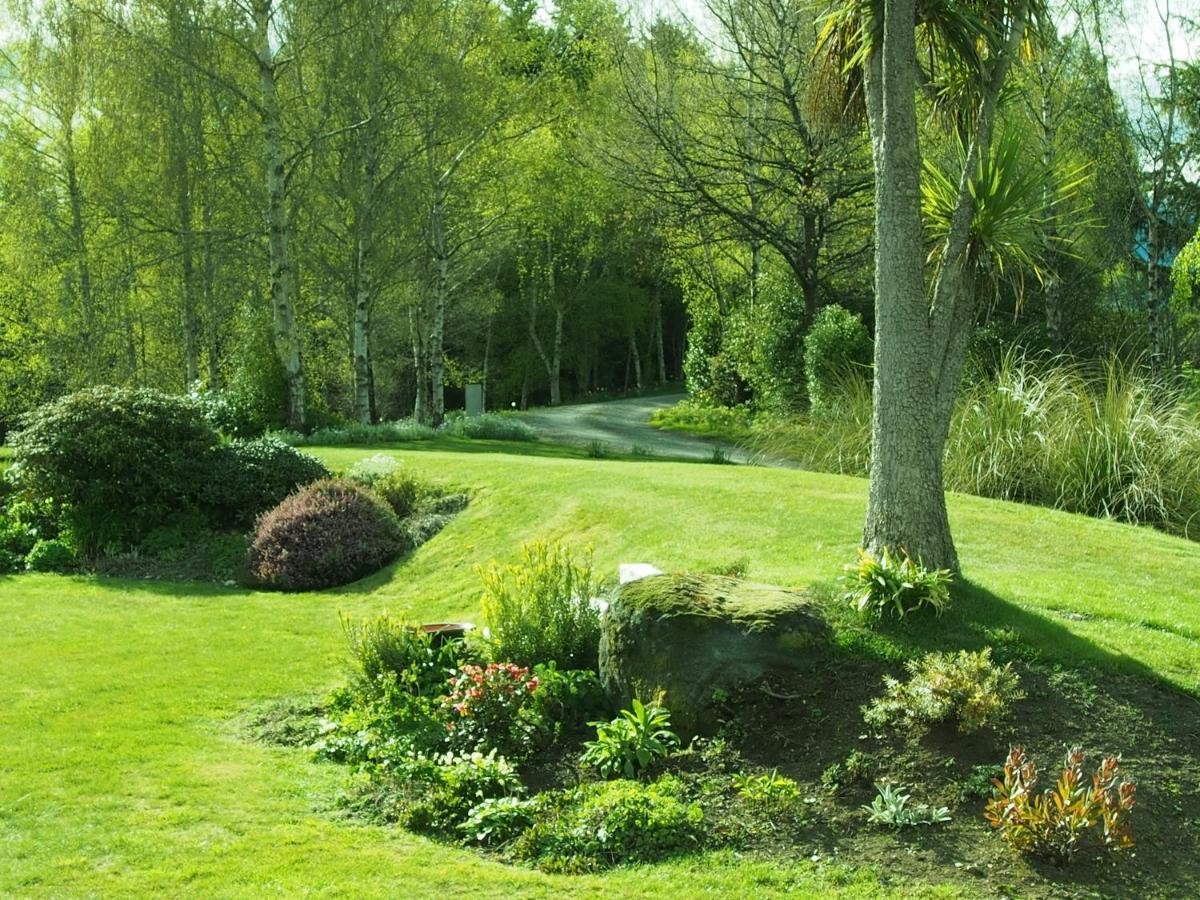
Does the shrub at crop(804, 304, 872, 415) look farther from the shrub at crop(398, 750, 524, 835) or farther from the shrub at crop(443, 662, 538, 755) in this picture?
the shrub at crop(398, 750, 524, 835)

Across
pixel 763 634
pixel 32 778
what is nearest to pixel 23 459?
pixel 32 778

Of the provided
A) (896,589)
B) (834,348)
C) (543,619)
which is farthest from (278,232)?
(896,589)

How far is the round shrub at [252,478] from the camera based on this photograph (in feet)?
53.6

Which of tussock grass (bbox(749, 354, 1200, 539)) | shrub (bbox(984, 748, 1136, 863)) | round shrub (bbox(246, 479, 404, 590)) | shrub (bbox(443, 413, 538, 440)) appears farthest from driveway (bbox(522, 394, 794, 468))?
shrub (bbox(984, 748, 1136, 863))

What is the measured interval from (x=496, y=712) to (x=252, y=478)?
33.7 ft

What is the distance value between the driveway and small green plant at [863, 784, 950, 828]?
509 inches

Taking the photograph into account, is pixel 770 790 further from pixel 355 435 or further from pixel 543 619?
pixel 355 435

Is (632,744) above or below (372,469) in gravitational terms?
below

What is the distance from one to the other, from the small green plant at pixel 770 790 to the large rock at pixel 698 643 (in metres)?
0.89


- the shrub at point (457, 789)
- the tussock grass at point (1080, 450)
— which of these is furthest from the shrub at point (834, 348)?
the shrub at point (457, 789)

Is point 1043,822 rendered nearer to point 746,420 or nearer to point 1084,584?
point 1084,584

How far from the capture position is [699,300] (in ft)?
131

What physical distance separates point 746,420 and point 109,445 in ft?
57.9

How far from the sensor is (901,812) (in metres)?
5.69
